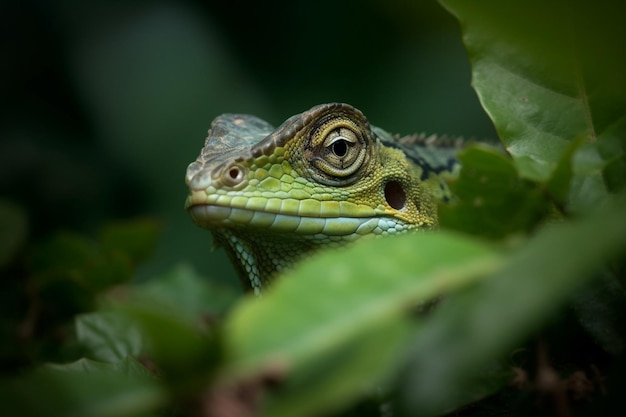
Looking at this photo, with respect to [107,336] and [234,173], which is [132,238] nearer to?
[107,336]

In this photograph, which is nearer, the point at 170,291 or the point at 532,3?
the point at 532,3

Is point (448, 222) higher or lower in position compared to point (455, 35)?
lower

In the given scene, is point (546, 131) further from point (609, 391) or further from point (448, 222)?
point (609, 391)

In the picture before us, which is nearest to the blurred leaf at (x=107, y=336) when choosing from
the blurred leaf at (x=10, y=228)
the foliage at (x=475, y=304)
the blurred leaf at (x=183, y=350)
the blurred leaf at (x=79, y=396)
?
the foliage at (x=475, y=304)

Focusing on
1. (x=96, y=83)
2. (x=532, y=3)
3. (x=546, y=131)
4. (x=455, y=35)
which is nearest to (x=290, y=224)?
(x=546, y=131)

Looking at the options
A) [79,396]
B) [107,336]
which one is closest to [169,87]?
[107,336]
